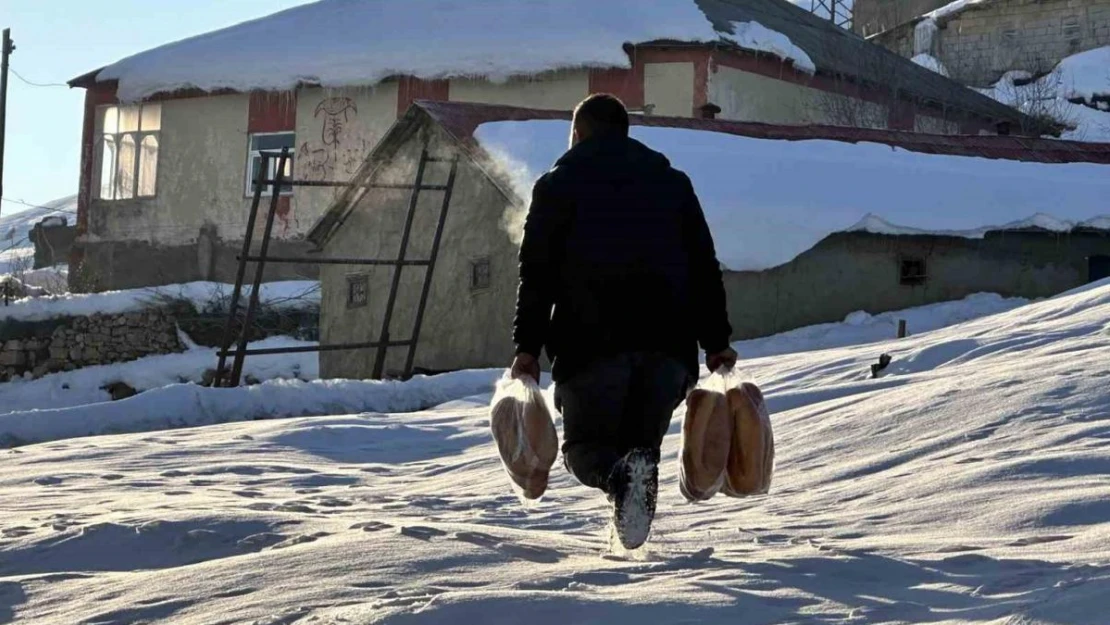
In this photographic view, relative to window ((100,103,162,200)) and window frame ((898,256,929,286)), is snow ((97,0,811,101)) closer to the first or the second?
window ((100,103,162,200))

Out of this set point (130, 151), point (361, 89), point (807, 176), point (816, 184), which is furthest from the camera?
point (130, 151)

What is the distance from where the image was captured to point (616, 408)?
5805mm

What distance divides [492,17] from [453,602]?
25839 millimetres

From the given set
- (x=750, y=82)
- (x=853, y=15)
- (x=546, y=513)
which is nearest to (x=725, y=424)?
(x=546, y=513)

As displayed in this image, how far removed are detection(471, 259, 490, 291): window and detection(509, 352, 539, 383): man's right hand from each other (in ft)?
45.5

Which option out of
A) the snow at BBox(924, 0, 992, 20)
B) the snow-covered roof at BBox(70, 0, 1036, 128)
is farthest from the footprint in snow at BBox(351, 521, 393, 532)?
the snow at BBox(924, 0, 992, 20)

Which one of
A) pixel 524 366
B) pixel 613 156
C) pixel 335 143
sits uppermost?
pixel 335 143

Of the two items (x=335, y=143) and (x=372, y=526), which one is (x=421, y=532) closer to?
(x=372, y=526)

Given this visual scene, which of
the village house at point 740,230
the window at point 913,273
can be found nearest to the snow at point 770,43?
the village house at point 740,230

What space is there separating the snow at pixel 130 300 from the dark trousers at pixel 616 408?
22.2 m

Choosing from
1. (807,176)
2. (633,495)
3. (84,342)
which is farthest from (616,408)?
(84,342)

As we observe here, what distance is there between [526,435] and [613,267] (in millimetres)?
642

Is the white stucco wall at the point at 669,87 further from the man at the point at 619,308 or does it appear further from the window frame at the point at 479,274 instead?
the man at the point at 619,308

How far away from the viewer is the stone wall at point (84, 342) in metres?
27.1
